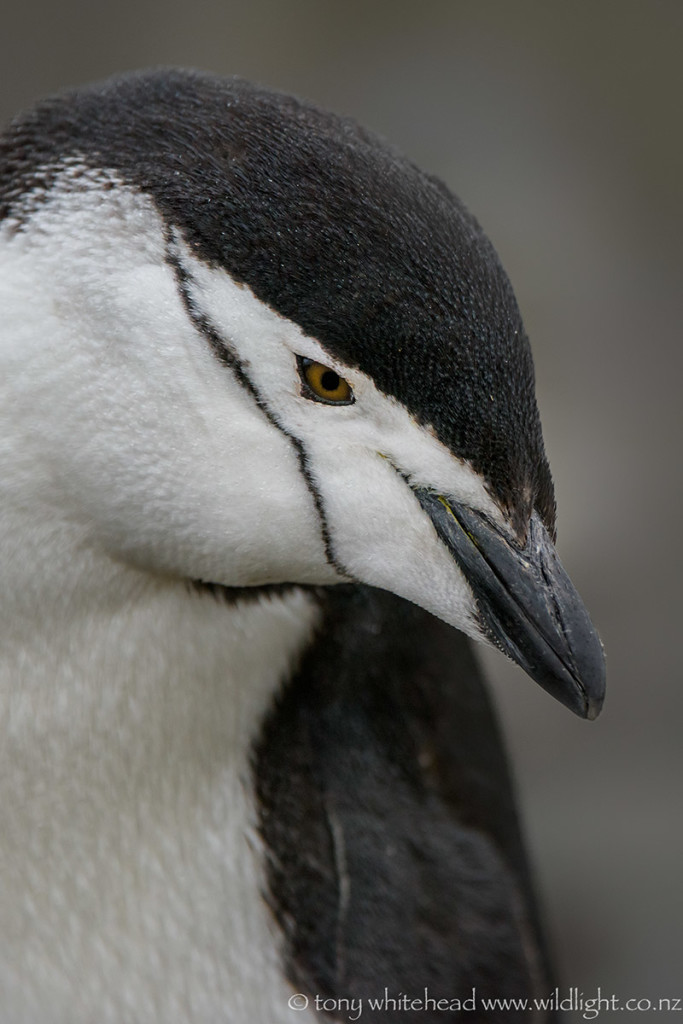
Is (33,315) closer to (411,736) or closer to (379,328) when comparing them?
(379,328)

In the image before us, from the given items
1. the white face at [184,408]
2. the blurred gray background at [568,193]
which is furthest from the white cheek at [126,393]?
the blurred gray background at [568,193]

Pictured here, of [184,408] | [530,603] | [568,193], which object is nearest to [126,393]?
[184,408]

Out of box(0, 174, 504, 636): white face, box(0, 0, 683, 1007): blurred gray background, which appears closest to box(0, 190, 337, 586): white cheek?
box(0, 174, 504, 636): white face

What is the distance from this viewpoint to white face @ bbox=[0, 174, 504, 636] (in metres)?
0.43

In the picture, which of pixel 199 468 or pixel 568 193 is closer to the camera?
pixel 199 468

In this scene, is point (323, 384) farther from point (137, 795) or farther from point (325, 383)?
point (137, 795)

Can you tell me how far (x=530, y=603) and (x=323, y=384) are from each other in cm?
11

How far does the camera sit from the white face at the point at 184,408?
431 mm

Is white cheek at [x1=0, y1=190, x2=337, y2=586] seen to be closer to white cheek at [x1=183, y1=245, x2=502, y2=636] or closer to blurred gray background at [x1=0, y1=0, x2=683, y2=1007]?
white cheek at [x1=183, y1=245, x2=502, y2=636]

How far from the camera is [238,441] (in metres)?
0.44

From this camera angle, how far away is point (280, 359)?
A: 0.43 metres

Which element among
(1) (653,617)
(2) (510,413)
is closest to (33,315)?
(2) (510,413)

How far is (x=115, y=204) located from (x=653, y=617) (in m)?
1.13

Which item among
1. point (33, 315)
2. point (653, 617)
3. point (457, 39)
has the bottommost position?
point (653, 617)
